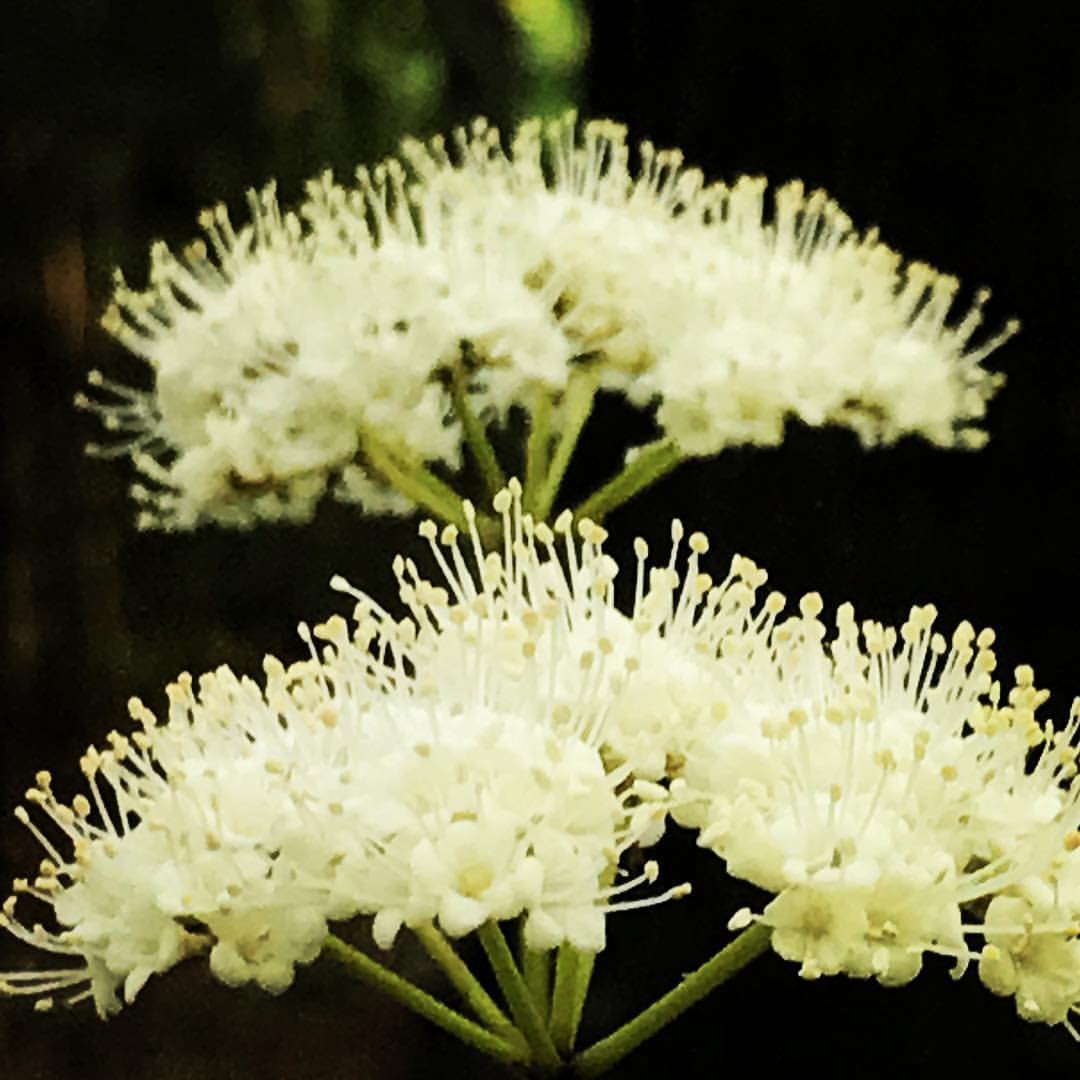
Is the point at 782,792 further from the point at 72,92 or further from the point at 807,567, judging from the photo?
the point at 72,92

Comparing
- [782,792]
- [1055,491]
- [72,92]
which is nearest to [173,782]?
[782,792]

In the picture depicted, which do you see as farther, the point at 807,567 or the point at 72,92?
the point at 72,92

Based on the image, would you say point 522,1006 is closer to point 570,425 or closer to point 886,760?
point 886,760

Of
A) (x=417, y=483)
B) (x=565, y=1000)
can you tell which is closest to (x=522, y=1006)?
(x=565, y=1000)

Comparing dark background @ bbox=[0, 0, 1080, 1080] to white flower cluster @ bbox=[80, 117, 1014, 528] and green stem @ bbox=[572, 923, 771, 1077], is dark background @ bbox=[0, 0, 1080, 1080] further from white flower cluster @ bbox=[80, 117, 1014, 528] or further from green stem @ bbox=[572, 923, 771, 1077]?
green stem @ bbox=[572, 923, 771, 1077]

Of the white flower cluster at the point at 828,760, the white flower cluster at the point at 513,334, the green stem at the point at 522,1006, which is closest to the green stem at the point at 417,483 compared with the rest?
the white flower cluster at the point at 513,334

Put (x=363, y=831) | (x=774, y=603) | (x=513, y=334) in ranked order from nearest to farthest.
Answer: (x=363, y=831)
(x=774, y=603)
(x=513, y=334)
